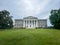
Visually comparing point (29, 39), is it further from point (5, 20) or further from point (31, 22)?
point (31, 22)

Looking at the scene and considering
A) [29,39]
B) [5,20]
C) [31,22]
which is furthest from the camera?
[31,22]

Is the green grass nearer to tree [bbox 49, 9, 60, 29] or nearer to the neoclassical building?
tree [bbox 49, 9, 60, 29]

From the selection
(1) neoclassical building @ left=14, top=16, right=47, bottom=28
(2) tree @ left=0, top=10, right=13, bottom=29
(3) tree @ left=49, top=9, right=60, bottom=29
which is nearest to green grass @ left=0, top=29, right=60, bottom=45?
(3) tree @ left=49, top=9, right=60, bottom=29

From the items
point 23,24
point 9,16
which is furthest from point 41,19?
point 9,16

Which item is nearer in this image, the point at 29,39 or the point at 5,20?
the point at 29,39

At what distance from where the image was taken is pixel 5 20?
67625 mm

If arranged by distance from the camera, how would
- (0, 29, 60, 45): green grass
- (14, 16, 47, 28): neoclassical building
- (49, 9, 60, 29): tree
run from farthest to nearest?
(14, 16, 47, 28): neoclassical building
(49, 9, 60, 29): tree
(0, 29, 60, 45): green grass

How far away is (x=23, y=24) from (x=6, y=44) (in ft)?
267

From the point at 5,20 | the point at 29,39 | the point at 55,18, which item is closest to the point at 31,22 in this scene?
the point at 5,20

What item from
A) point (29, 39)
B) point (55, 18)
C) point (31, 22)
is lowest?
point (29, 39)

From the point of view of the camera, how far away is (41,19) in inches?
4099

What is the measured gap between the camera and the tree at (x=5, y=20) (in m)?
66.5

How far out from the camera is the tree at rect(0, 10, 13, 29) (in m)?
66.5

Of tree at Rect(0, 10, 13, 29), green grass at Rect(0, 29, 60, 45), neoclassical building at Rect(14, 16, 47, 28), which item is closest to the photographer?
green grass at Rect(0, 29, 60, 45)
